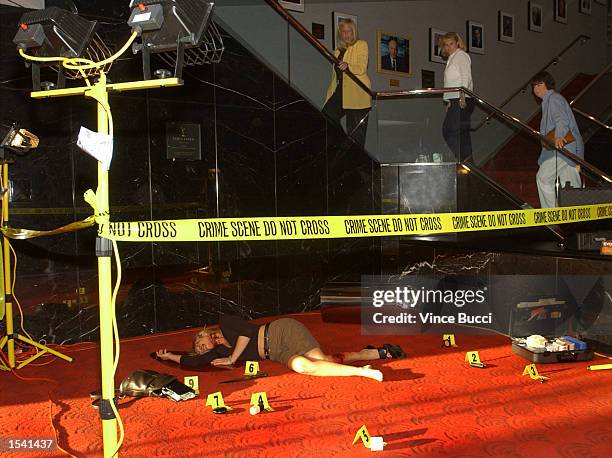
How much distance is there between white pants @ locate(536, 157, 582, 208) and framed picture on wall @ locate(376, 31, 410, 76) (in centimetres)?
361

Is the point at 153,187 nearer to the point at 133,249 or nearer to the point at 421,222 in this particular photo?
the point at 133,249

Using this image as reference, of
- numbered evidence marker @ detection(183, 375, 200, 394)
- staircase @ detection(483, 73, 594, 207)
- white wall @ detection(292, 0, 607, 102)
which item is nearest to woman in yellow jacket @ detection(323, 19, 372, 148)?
white wall @ detection(292, 0, 607, 102)

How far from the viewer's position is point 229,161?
291 inches

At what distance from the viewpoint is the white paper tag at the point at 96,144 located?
8.43ft

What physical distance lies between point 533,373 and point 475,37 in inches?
329

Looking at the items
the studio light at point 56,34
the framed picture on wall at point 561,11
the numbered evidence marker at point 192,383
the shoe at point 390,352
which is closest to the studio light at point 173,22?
the studio light at point 56,34

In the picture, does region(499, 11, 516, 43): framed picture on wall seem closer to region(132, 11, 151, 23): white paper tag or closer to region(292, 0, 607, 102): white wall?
region(292, 0, 607, 102): white wall

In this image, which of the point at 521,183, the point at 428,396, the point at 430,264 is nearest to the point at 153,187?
the point at 430,264

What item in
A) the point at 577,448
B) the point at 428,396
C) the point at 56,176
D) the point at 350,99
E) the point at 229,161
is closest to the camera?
the point at 577,448

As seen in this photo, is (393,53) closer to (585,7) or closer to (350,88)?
(350,88)

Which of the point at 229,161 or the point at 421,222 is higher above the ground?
the point at 229,161

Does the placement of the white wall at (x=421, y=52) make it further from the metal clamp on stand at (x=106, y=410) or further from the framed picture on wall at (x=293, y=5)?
the metal clamp on stand at (x=106, y=410)

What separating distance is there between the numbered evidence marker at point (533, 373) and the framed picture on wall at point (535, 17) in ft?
32.4

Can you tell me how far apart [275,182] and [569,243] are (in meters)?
3.31
